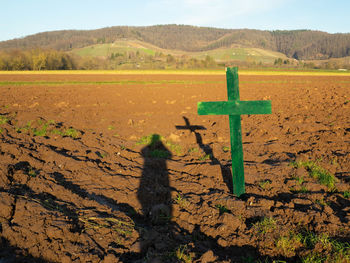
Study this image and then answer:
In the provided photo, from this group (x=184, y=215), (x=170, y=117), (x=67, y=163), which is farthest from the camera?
(x=170, y=117)

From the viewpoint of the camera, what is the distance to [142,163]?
20.5 ft

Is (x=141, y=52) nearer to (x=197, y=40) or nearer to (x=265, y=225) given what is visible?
(x=197, y=40)

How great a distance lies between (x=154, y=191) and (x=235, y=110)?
6.40 ft

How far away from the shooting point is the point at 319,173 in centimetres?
496

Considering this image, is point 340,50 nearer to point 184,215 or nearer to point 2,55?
point 2,55


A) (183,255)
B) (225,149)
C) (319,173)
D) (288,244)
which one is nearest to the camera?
(183,255)

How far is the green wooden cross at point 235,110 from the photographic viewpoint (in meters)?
4.00

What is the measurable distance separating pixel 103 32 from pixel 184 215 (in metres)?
186

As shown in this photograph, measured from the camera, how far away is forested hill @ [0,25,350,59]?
14962 cm

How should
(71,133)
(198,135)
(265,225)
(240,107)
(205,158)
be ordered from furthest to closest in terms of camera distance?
1. (198,135)
2. (71,133)
3. (205,158)
4. (240,107)
5. (265,225)

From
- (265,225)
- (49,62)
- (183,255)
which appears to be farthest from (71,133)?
(49,62)

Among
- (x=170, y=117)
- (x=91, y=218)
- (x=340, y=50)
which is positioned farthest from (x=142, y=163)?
(x=340, y=50)

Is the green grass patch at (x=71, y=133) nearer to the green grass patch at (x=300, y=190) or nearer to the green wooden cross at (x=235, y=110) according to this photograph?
the green wooden cross at (x=235, y=110)

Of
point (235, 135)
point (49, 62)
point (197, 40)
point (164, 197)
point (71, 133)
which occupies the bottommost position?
point (164, 197)
